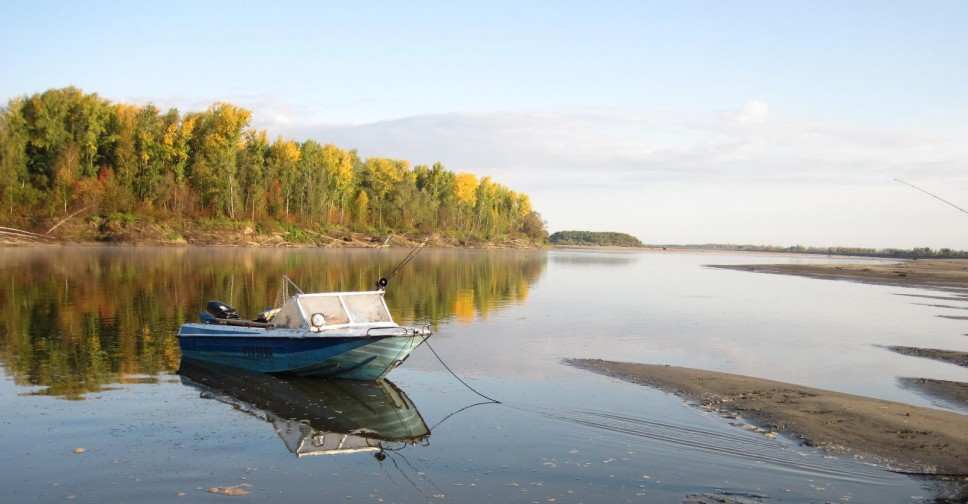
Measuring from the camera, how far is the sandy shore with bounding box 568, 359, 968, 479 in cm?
1212

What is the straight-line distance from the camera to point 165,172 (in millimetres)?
107562

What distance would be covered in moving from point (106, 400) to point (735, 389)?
47.3ft

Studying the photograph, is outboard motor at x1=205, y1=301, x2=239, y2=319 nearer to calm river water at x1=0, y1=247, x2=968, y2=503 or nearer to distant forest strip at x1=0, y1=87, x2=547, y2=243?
calm river water at x1=0, y1=247, x2=968, y2=503

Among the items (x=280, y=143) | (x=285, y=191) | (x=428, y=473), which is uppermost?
(x=280, y=143)

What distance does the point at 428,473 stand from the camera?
37.4 ft

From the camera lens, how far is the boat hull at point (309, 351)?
1728 cm

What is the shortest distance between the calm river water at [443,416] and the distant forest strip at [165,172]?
7203cm

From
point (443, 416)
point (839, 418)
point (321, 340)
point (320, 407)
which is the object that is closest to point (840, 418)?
point (839, 418)

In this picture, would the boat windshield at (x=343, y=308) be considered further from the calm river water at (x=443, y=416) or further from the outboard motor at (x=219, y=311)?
the outboard motor at (x=219, y=311)

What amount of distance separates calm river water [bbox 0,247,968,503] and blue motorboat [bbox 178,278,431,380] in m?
0.53

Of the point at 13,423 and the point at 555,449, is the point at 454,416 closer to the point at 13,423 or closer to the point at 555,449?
the point at 555,449

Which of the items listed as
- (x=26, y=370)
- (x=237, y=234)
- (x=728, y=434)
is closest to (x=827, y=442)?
(x=728, y=434)

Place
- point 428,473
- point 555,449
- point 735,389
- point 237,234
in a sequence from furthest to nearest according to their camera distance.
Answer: point 237,234
point 735,389
point 555,449
point 428,473

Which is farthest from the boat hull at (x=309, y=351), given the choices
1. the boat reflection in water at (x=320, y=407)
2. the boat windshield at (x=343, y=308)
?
the boat windshield at (x=343, y=308)
